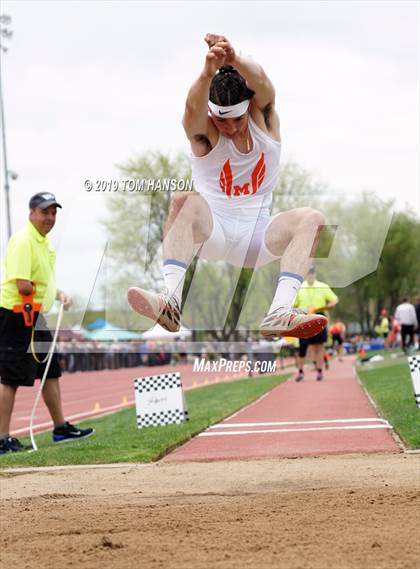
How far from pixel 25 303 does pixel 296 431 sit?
132 inches

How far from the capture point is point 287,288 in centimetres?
534

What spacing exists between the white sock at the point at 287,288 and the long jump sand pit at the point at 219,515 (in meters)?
1.24

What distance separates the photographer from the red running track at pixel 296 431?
8375 mm

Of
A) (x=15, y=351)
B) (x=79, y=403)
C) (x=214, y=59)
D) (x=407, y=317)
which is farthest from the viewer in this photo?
→ (x=407, y=317)

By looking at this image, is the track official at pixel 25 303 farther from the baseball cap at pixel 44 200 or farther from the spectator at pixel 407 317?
the spectator at pixel 407 317

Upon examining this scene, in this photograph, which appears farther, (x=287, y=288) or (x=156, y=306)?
(x=287, y=288)

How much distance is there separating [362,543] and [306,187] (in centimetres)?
279

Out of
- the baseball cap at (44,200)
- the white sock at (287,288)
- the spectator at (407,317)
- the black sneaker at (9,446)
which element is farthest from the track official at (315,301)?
the spectator at (407,317)

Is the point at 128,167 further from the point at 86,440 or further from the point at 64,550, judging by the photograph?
the point at 86,440

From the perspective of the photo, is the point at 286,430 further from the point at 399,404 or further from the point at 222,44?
the point at 222,44

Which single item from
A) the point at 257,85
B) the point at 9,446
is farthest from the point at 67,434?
the point at 257,85

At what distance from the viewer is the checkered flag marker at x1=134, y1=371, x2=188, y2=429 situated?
11.0 meters

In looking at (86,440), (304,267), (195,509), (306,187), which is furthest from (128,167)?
(86,440)

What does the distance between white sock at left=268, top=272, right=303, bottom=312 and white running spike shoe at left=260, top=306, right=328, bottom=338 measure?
6cm
